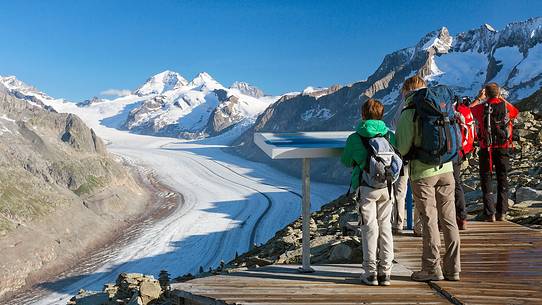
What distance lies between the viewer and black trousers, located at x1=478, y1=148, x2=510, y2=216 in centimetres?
685

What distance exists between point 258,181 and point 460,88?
4802 cm

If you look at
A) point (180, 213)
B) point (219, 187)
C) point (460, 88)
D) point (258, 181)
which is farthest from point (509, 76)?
point (180, 213)

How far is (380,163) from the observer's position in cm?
402

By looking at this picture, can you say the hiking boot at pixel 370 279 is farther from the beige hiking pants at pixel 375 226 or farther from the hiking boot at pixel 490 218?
the hiking boot at pixel 490 218

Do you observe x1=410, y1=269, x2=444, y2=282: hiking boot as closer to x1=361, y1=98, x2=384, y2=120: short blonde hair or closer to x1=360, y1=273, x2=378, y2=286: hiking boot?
x1=360, y1=273, x2=378, y2=286: hiking boot

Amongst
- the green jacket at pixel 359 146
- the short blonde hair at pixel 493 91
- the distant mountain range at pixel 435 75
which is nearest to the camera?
the green jacket at pixel 359 146

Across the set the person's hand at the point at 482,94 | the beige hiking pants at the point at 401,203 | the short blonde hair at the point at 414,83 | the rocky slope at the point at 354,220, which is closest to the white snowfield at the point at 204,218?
the rocky slope at the point at 354,220

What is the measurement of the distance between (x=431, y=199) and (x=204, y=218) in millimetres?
52000

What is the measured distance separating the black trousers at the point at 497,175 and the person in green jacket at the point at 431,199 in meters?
2.90

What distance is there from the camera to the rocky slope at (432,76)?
9688 centimetres

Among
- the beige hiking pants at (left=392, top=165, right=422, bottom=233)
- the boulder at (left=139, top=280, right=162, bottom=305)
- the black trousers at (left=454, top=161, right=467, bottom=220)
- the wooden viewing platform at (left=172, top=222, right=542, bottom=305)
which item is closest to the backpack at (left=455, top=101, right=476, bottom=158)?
the black trousers at (left=454, top=161, right=467, bottom=220)

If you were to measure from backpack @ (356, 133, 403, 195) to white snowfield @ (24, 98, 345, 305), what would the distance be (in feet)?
109

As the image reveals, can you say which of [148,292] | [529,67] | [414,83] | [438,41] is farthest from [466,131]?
[438,41]

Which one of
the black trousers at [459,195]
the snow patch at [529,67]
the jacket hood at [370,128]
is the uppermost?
the snow patch at [529,67]
